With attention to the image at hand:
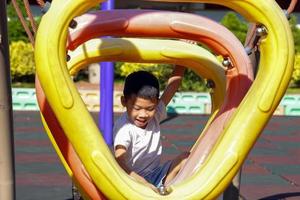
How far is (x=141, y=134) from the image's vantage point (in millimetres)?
3818

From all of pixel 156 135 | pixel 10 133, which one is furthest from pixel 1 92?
pixel 156 135

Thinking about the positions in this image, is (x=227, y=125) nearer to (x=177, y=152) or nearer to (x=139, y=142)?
(x=139, y=142)

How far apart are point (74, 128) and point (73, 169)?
0.39 meters

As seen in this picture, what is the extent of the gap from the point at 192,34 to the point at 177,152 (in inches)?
177

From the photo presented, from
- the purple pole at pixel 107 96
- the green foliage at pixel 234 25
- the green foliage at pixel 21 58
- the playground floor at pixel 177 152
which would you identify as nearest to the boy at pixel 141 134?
the playground floor at pixel 177 152

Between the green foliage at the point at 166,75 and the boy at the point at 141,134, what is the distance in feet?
26.6

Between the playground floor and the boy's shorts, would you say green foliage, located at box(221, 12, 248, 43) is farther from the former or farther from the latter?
the boy's shorts

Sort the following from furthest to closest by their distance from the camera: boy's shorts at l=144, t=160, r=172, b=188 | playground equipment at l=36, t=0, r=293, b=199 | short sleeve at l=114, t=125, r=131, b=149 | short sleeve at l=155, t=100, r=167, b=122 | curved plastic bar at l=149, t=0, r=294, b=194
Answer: short sleeve at l=155, t=100, r=167, b=122 < boy's shorts at l=144, t=160, r=172, b=188 < short sleeve at l=114, t=125, r=131, b=149 < curved plastic bar at l=149, t=0, r=294, b=194 < playground equipment at l=36, t=0, r=293, b=199

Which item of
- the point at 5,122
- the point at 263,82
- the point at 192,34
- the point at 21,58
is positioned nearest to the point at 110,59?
the point at 192,34

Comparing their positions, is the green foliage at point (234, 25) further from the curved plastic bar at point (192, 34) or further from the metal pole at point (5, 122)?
the metal pole at point (5, 122)

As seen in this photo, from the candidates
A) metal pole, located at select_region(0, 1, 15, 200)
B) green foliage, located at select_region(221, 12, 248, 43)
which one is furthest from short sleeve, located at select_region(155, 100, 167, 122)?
green foliage, located at select_region(221, 12, 248, 43)

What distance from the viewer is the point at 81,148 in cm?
319

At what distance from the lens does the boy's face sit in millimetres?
3623

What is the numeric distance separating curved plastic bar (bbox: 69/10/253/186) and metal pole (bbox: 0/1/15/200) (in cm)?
41
